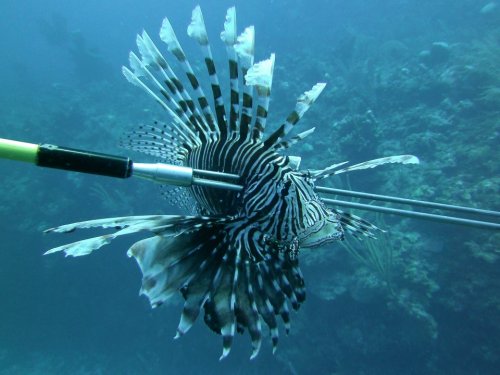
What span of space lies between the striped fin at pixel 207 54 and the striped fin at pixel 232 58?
6cm

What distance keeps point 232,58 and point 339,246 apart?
20.4 feet

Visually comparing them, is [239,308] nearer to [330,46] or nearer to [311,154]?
[311,154]

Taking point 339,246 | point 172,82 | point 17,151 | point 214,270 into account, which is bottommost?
point 339,246

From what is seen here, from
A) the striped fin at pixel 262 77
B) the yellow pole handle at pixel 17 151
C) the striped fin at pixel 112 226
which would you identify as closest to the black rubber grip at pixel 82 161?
the yellow pole handle at pixel 17 151

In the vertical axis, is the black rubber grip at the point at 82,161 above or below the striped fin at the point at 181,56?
below

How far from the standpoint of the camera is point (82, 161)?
1115mm

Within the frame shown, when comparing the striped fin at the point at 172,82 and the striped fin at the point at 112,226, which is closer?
the striped fin at the point at 112,226

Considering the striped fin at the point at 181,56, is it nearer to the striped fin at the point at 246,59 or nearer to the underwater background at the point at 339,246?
the striped fin at the point at 246,59

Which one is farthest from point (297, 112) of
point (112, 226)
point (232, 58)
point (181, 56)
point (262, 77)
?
point (112, 226)

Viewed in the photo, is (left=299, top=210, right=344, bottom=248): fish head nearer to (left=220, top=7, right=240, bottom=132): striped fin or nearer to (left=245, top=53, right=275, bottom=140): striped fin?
(left=245, top=53, right=275, bottom=140): striped fin

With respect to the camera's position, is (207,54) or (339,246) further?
(339,246)

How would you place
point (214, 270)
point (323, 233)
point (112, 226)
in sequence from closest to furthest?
point (112, 226)
point (323, 233)
point (214, 270)

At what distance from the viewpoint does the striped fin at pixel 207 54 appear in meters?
1.91

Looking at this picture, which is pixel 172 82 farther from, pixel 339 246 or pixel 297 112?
pixel 339 246
